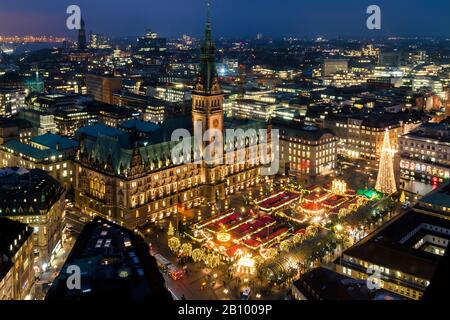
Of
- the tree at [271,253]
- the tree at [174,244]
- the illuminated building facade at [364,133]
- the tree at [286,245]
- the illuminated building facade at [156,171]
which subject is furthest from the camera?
the illuminated building facade at [364,133]

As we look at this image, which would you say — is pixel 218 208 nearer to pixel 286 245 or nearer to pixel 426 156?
pixel 286 245

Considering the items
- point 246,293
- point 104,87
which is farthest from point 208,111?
point 104,87

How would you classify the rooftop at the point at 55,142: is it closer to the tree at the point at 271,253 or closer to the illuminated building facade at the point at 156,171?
the illuminated building facade at the point at 156,171

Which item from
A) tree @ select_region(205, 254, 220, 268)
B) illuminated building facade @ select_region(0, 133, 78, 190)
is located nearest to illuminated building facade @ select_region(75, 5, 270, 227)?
illuminated building facade @ select_region(0, 133, 78, 190)

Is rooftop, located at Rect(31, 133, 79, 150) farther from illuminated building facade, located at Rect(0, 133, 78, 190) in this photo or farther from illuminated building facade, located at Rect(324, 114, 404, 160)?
illuminated building facade, located at Rect(324, 114, 404, 160)

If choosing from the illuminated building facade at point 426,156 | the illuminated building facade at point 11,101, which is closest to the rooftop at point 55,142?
the illuminated building facade at point 11,101

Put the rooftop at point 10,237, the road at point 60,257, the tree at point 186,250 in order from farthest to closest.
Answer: the tree at point 186,250, the road at point 60,257, the rooftop at point 10,237
